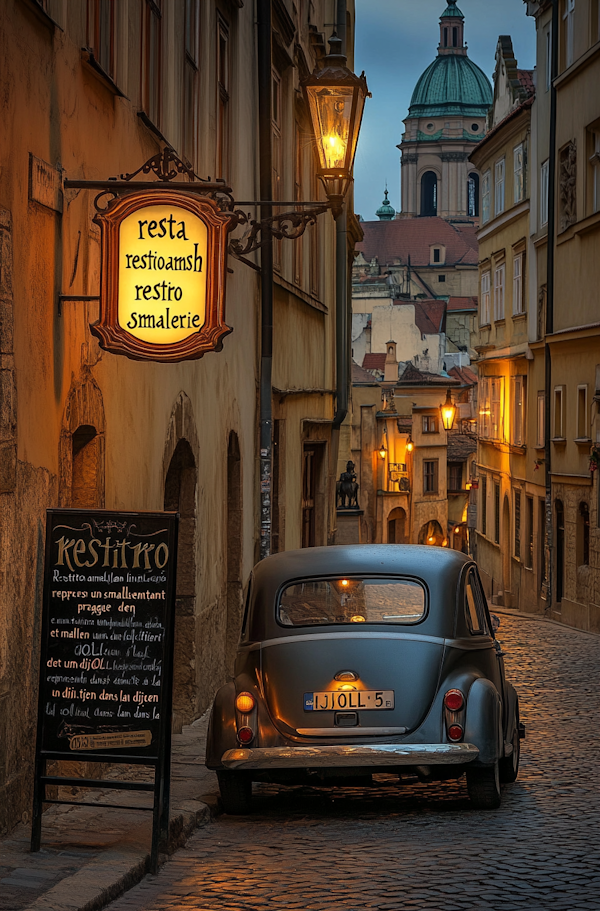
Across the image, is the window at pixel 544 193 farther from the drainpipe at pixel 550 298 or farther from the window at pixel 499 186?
the window at pixel 499 186

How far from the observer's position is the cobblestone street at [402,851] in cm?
636

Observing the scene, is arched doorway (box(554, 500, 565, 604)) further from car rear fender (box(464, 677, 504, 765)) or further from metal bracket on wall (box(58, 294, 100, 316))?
metal bracket on wall (box(58, 294, 100, 316))

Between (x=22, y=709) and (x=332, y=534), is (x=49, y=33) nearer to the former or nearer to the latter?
(x=22, y=709)

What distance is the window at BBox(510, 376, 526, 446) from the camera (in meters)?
39.7

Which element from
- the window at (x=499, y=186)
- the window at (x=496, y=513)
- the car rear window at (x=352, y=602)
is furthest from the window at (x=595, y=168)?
the car rear window at (x=352, y=602)

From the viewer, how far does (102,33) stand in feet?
32.2

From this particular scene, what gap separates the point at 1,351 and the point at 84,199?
2.16 metres

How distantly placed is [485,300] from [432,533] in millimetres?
32143

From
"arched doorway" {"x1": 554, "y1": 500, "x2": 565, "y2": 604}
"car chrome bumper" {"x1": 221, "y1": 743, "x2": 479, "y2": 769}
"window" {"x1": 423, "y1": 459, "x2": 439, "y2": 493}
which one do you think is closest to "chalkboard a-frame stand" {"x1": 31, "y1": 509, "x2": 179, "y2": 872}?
"car chrome bumper" {"x1": 221, "y1": 743, "x2": 479, "y2": 769}

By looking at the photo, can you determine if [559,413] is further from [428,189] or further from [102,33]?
[428,189]

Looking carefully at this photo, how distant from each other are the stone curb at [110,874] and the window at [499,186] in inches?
1453

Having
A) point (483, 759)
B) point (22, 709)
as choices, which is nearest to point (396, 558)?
point (483, 759)

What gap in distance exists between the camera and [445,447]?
77.7m

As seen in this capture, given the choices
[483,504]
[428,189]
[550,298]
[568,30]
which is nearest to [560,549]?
[550,298]
